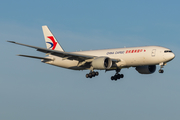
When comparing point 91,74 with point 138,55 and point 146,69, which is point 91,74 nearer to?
point 138,55

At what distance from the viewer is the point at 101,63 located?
54625 mm

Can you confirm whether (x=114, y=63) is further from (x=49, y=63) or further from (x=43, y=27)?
(x=43, y=27)

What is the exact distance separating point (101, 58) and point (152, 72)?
500 inches

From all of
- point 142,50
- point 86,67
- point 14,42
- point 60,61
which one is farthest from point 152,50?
point 14,42

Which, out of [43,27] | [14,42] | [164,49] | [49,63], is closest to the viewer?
[14,42]

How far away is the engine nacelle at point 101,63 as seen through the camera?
5462 cm

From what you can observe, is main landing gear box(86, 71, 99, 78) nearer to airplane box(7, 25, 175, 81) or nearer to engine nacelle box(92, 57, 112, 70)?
airplane box(7, 25, 175, 81)

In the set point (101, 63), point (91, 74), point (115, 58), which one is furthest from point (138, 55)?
point (91, 74)

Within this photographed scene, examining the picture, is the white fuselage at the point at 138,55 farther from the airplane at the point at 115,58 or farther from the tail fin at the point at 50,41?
the tail fin at the point at 50,41

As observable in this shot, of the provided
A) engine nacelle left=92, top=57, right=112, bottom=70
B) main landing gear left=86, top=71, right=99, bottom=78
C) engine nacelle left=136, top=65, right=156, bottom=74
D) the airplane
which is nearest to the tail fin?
the airplane

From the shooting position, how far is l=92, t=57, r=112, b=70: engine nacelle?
54625mm

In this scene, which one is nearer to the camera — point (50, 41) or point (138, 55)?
point (138, 55)

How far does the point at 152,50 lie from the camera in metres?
54.4

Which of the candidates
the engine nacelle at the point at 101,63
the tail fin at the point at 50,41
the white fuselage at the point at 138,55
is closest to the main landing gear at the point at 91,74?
the engine nacelle at the point at 101,63
